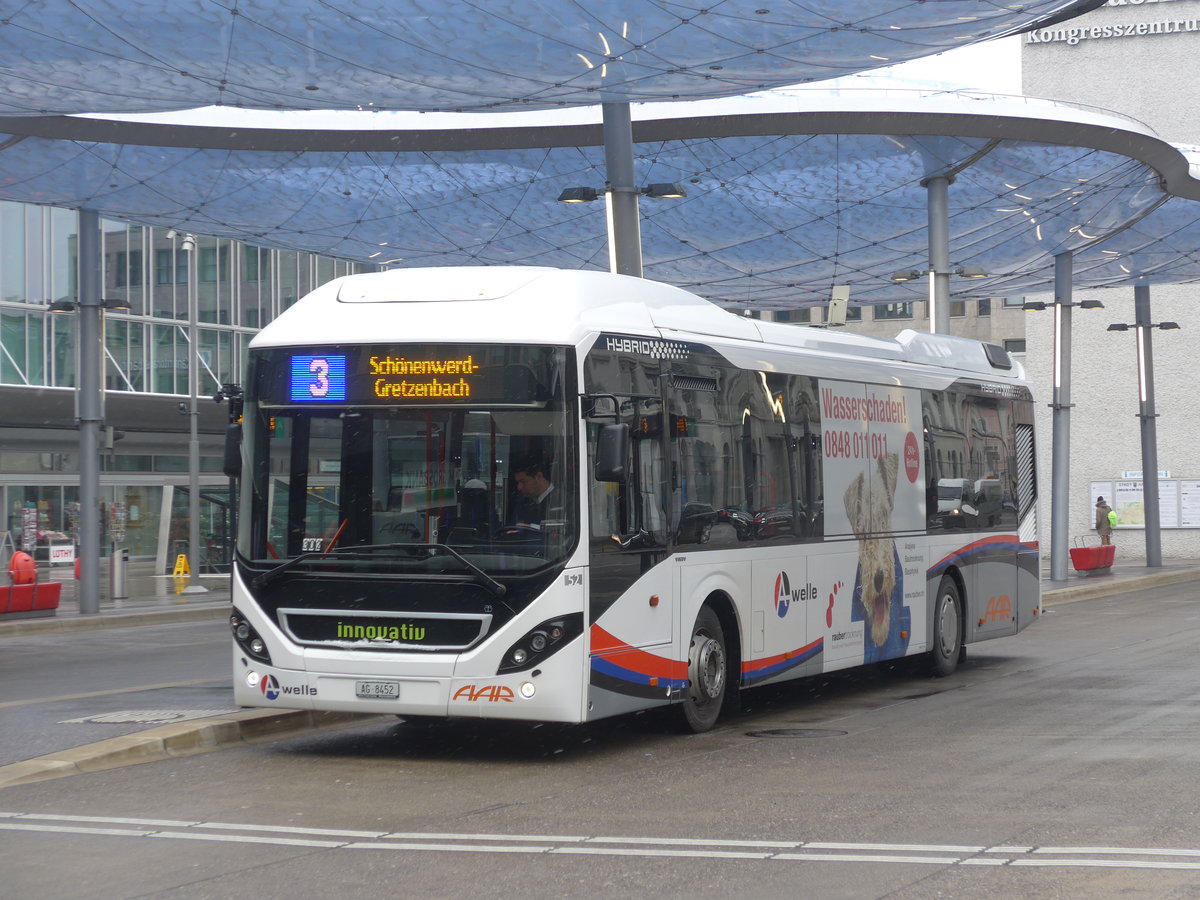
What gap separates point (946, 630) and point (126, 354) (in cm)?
4054

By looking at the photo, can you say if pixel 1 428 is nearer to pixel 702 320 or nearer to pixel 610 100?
pixel 610 100

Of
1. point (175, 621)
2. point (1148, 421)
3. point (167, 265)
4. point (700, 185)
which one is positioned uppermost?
point (167, 265)

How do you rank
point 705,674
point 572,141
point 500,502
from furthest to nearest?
point 572,141 → point 705,674 → point 500,502

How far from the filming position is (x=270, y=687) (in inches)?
434

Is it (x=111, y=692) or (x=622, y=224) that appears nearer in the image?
(x=111, y=692)

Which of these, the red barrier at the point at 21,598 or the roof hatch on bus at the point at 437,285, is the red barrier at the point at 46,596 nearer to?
the red barrier at the point at 21,598

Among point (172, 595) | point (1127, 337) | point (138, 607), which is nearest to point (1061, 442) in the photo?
point (172, 595)

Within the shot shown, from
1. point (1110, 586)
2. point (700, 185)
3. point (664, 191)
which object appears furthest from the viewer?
point (1110, 586)

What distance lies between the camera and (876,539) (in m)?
15.2

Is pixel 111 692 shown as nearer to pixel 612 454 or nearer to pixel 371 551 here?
pixel 371 551

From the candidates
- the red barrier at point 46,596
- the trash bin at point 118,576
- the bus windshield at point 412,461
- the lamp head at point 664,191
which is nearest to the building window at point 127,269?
the trash bin at point 118,576

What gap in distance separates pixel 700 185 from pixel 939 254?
16.3ft

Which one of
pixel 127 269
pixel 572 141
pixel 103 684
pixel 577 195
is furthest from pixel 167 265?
pixel 103 684

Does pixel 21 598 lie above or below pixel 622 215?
below
